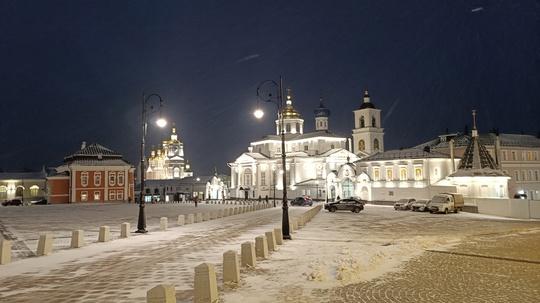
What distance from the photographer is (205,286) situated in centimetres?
924

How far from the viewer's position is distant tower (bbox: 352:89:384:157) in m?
89.8

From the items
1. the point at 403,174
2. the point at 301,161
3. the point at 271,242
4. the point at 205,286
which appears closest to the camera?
the point at 205,286

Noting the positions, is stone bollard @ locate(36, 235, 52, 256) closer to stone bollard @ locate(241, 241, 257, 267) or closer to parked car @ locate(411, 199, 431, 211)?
stone bollard @ locate(241, 241, 257, 267)

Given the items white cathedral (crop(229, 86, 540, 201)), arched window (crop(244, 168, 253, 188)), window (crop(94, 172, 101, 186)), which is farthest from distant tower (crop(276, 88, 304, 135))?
window (crop(94, 172, 101, 186))

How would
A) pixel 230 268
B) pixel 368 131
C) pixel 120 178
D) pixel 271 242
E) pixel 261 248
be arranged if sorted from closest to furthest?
pixel 230 268
pixel 261 248
pixel 271 242
pixel 120 178
pixel 368 131

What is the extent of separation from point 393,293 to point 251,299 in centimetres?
315

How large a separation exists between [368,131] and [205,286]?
83313 millimetres

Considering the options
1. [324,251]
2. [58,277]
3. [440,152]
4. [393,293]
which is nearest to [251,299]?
[393,293]

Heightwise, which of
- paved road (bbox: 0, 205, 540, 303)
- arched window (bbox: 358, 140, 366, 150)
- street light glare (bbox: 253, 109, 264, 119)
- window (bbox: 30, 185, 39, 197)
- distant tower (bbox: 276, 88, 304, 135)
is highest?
distant tower (bbox: 276, 88, 304, 135)

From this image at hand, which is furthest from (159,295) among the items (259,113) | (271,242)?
(259,113)

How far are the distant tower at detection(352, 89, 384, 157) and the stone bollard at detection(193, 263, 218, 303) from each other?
82488mm

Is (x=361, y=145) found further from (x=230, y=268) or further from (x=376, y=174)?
(x=230, y=268)

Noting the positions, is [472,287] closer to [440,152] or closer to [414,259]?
[414,259]

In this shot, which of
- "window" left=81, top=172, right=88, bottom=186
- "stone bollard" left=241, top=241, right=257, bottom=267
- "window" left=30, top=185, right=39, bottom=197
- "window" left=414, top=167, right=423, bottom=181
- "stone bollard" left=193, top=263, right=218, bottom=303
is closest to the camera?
"stone bollard" left=193, top=263, right=218, bottom=303
